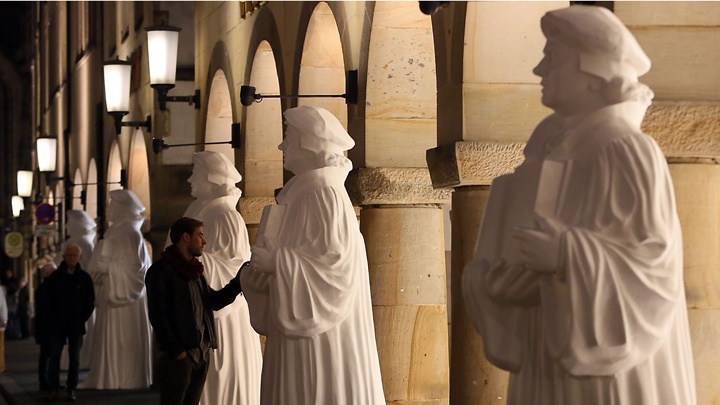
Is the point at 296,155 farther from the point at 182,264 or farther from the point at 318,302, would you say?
the point at 182,264

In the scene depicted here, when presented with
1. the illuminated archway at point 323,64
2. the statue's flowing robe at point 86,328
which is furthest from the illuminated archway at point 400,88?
the statue's flowing robe at point 86,328

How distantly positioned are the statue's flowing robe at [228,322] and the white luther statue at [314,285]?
279 centimetres

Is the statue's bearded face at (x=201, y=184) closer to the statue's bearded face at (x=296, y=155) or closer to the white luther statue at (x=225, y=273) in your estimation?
the white luther statue at (x=225, y=273)

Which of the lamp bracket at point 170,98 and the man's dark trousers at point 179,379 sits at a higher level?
the lamp bracket at point 170,98

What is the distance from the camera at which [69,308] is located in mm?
15719

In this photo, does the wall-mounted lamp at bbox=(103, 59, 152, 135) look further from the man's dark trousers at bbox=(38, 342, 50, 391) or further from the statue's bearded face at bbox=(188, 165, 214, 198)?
the statue's bearded face at bbox=(188, 165, 214, 198)

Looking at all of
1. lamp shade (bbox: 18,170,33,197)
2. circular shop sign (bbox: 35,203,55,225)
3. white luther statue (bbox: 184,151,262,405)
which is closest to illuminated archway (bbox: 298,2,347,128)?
white luther statue (bbox: 184,151,262,405)

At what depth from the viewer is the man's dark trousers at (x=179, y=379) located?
31.2ft

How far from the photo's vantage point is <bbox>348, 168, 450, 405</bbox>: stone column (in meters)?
11.2

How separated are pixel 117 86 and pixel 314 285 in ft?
35.3

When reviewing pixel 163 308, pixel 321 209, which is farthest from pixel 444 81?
pixel 163 308

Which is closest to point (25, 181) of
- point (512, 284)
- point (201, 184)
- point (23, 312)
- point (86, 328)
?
point (23, 312)

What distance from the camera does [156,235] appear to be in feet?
66.5

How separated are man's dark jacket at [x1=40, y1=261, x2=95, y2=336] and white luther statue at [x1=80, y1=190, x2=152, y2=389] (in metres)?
1.22
